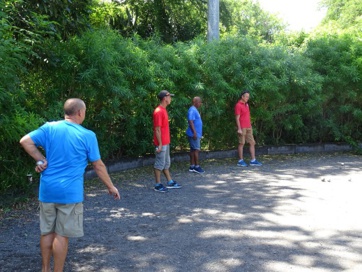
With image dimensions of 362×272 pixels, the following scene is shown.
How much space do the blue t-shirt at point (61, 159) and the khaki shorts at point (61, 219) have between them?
66 millimetres

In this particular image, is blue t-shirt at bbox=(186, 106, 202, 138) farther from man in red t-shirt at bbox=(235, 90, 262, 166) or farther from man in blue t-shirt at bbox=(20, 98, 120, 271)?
man in blue t-shirt at bbox=(20, 98, 120, 271)

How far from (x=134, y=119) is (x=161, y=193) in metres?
2.04

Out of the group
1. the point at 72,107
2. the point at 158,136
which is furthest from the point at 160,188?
the point at 72,107

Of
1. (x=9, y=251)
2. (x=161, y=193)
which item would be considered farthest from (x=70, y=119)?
(x=161, y=193)

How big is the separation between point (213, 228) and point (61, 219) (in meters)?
2.22

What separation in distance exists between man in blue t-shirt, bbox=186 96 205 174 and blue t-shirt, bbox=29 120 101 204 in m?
5.30

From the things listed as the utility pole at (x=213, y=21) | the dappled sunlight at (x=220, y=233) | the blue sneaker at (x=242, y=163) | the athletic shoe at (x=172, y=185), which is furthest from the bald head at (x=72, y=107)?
the utility pole at (x=213, y=21)

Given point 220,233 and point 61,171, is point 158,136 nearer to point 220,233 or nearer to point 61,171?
point 220,233

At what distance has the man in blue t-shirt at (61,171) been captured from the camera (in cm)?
372

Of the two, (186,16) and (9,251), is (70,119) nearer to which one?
(9,251)

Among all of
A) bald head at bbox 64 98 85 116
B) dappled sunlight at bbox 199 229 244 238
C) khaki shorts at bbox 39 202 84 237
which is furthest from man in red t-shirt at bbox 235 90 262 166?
khaki shorts at bbox 39 202 84 237

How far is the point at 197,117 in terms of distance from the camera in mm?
9086

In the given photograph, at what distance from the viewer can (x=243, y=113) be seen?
10219 mm

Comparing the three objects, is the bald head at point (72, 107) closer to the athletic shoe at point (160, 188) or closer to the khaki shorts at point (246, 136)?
the athletic shoe at point (160, 188)
